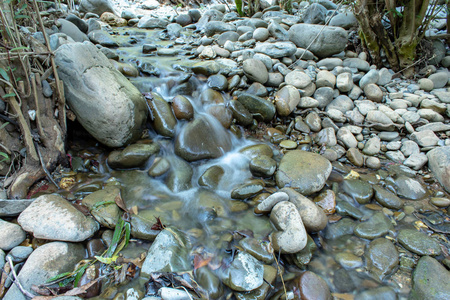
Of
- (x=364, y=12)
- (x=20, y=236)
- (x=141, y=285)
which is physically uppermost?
(x=364, y=12)

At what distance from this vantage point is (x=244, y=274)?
7.26 feet

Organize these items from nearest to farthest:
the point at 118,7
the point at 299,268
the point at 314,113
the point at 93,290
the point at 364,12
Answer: the point at 93,290 < the point at 299,268 < the point at 314,113 < the point at 364,12 < the point at 118,7

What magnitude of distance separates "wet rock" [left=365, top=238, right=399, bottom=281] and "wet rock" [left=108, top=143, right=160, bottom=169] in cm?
294

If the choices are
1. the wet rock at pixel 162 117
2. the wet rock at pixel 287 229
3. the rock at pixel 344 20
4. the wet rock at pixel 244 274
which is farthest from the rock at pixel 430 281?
the rock at pixel 344 20

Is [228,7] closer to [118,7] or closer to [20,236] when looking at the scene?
[118,7]

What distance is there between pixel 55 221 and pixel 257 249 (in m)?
1.95

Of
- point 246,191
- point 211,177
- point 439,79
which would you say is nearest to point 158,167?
point 211,177

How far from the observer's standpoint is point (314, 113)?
464cm

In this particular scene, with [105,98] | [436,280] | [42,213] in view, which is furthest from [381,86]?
[42,213]

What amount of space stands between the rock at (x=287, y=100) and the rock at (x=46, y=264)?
370cm

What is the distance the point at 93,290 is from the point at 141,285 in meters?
0.37

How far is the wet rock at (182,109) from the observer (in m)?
4.06

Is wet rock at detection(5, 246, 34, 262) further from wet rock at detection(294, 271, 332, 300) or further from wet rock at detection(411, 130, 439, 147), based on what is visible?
wet rock at detection(411, 130, 439, 147)

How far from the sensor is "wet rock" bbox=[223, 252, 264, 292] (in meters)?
2.15
